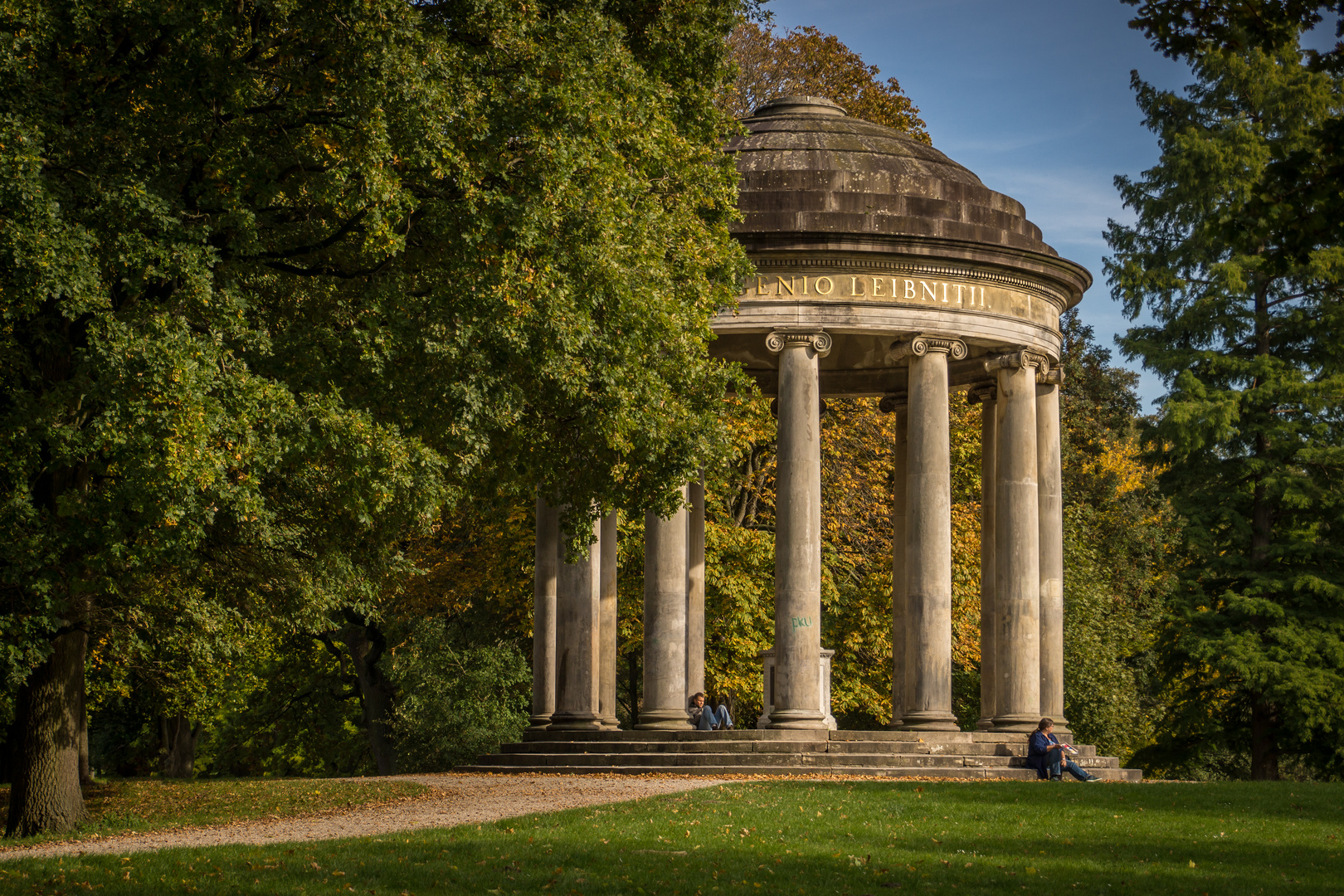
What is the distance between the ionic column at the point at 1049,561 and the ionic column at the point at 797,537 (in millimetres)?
6990

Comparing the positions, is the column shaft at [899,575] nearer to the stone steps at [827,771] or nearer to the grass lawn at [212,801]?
the stone steps at [827,771]

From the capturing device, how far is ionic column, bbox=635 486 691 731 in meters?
37.2

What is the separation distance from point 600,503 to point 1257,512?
1123 inches

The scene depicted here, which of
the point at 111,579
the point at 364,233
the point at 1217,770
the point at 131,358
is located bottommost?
the point at 1217,770

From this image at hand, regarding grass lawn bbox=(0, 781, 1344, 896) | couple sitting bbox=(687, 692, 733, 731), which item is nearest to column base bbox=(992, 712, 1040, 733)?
couple sitting bbox=(687, 692, 733, 731)

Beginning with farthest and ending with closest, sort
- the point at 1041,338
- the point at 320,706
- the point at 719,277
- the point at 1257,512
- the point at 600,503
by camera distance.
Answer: the point at 320,706 < the point at 1257,512 < the point at 1041,338 < the point at 719,277 < the point at 600,503

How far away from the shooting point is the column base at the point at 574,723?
36.9 metres

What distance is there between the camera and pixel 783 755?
3272cm

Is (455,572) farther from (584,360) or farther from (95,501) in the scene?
(95,501)

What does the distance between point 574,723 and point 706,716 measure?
12.8 ft

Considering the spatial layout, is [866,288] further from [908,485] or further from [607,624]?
[607,624]

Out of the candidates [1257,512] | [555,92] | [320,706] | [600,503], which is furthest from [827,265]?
[320,706]

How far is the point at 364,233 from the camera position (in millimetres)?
20812

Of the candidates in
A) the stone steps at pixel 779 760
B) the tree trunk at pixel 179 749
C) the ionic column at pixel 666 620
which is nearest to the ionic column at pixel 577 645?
the ionic column at pixel 666 620
